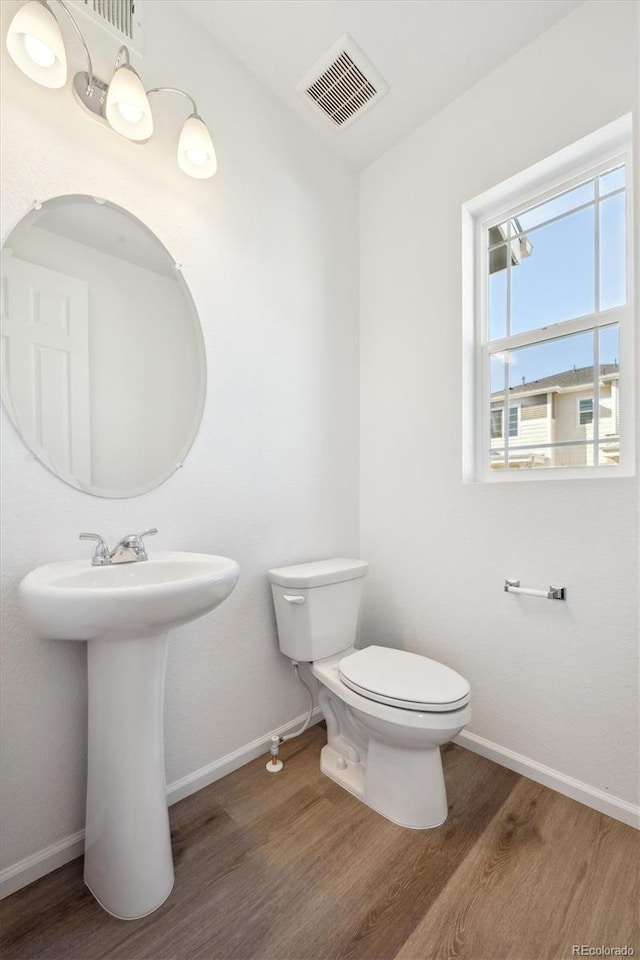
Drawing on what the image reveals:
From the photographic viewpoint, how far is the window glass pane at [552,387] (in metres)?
1.56

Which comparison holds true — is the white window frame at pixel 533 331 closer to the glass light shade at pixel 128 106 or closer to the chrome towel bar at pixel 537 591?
the chrome towel bar at pixel 537 591

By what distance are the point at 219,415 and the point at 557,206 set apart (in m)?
1.51

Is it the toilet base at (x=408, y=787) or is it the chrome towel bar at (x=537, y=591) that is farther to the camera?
the chrome towel bar at (x=537, y=591)

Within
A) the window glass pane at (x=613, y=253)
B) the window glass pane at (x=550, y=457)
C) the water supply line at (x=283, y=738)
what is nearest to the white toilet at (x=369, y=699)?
the water supply line at (x=283, y=738)

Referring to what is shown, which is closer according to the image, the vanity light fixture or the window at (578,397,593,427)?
the vanity light fixture

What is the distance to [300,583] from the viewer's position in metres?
1.58

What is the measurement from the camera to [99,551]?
3.85 feet

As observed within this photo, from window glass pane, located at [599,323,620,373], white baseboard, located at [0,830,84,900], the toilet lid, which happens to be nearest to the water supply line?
the toilet lid

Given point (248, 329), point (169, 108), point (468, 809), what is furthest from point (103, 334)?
point (468, 809)

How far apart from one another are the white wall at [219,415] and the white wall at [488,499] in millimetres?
188

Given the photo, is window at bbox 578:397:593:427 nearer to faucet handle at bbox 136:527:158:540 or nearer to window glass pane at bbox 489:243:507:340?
window glass pane at bbox 489:243:507:340

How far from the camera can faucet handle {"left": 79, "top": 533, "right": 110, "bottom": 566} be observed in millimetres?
1155

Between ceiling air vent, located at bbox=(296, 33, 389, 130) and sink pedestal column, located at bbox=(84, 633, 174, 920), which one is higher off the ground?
ceiling air vent, located at bbox=(296, 33, 389, 130)

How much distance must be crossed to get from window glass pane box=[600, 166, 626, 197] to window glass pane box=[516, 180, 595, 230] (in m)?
0.03
